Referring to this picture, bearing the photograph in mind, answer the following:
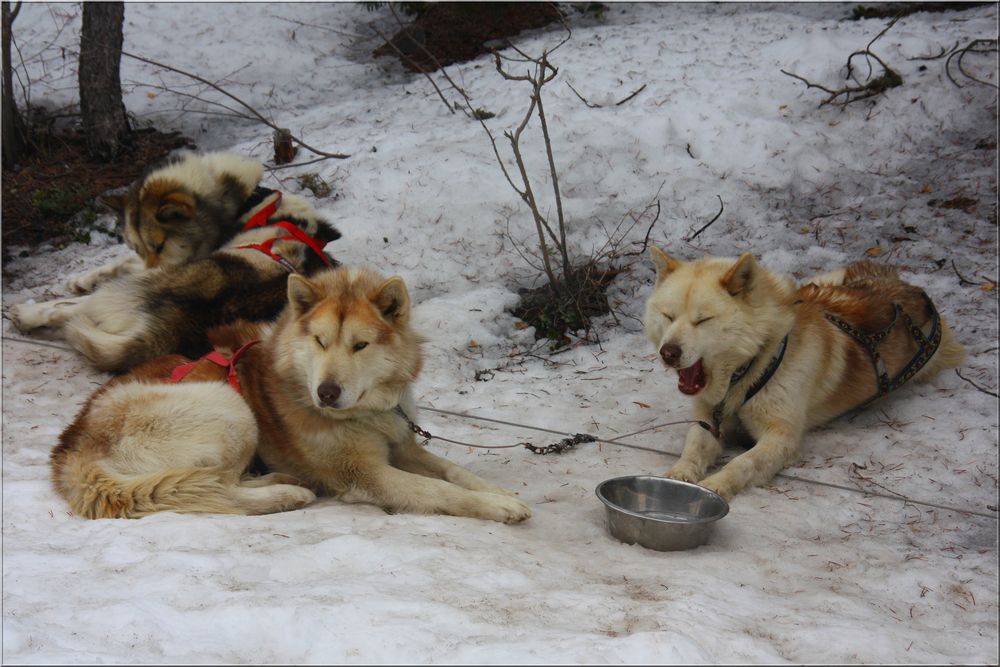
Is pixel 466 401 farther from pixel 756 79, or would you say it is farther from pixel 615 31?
pixel 615 31

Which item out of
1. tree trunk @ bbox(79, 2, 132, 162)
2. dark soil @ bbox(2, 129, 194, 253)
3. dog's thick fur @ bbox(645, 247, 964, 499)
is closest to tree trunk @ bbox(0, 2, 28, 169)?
dark soil @ bbox(2, 129, 194, 253)

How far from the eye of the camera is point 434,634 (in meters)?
2.33

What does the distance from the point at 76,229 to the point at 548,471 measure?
560 centimetres

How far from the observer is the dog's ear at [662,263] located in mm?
4566

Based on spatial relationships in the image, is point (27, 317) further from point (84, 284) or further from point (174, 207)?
point (174, 207)

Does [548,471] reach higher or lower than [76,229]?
lower

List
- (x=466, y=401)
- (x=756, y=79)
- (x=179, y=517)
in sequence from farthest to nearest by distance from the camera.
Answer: (x=756, y=79) < (x=466, y=401) < (x=179, y=517)

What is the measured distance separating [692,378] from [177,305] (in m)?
3.32

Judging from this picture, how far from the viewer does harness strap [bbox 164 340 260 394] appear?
3881 millimetres

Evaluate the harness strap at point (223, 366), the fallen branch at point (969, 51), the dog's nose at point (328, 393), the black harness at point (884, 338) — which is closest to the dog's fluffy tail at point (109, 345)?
the harness strap at point (223, 366)

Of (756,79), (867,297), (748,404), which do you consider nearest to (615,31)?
(756,79)

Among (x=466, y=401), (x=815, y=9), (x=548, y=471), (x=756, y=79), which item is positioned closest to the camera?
(x=548, y=471)

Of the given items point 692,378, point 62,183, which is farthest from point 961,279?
point 62,183

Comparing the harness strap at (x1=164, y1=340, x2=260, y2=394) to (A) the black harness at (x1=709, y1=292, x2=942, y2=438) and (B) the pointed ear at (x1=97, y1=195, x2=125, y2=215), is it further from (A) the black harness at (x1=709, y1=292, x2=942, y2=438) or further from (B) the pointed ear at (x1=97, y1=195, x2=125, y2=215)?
(A) the black harness at (x1=709, y1=292, x2=942, y2=438)
